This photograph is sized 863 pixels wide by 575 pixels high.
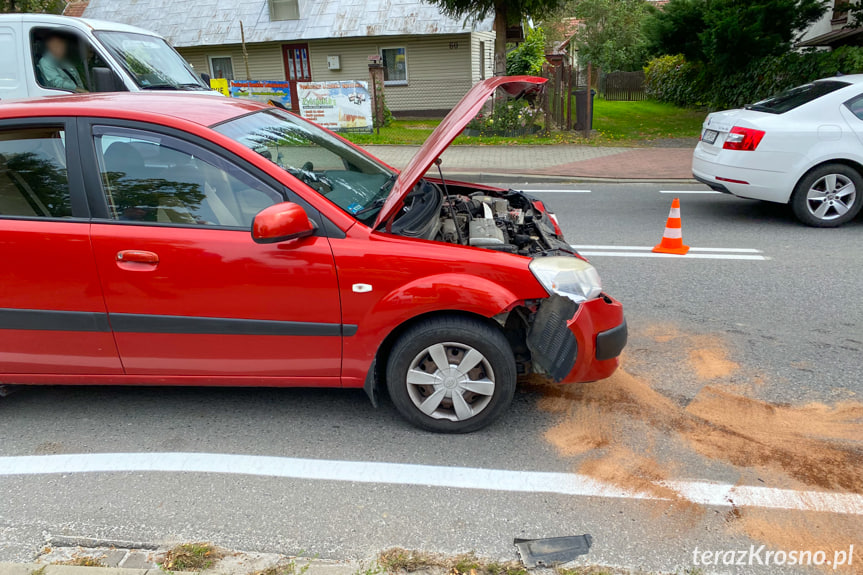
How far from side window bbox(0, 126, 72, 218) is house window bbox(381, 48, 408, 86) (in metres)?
20.3

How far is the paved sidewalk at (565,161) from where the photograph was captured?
37.8ft

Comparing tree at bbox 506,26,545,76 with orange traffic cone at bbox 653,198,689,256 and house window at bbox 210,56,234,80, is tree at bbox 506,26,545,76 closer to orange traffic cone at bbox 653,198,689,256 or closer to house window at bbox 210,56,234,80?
house window at bbox 210,56,234,80

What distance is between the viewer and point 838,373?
3.95m

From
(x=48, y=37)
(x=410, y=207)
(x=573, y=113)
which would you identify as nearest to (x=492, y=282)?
(x=410, y=207)

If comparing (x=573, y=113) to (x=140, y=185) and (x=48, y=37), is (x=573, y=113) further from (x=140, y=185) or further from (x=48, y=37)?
(x=140, y=185)

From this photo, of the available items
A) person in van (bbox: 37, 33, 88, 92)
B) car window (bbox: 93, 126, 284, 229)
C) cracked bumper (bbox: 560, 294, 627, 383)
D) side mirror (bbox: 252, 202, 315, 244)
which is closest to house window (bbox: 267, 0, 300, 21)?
person in van (bbox: 37, 33, 88, 92)

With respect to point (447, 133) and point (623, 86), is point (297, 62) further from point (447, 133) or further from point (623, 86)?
point (447, 133)

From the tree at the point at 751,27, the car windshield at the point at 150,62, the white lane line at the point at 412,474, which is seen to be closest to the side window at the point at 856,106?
the white lane line at the point at 412,474

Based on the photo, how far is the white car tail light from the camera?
7238 millimetres

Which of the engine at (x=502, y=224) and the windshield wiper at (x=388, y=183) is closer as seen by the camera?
the engine at (x=502, y=224)

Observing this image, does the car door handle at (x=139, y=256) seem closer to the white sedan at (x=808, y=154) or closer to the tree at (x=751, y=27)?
the white sedan at (x=808, y=154)

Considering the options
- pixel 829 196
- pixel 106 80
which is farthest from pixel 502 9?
pixel 106 80

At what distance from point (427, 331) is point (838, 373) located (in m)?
2.71

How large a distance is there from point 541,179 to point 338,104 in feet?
22.5
